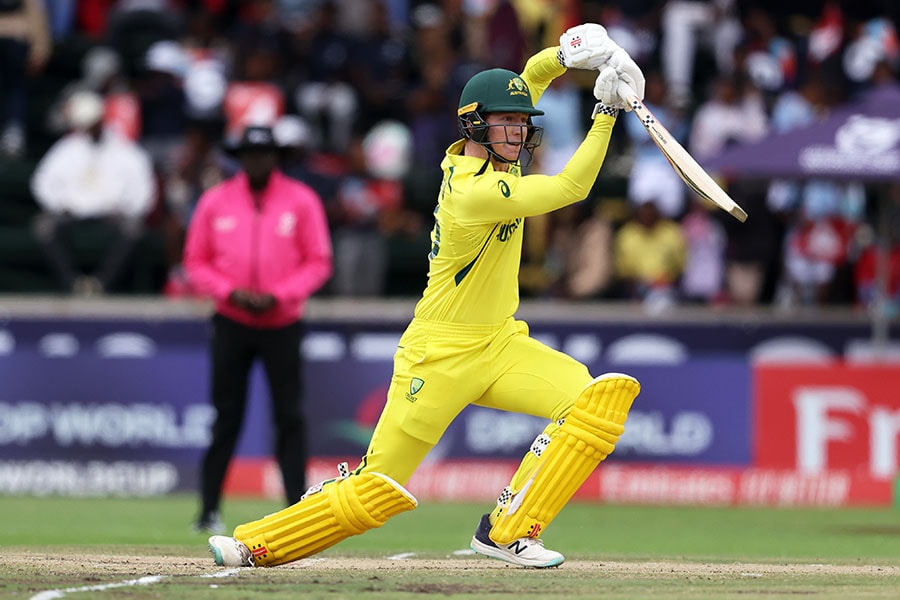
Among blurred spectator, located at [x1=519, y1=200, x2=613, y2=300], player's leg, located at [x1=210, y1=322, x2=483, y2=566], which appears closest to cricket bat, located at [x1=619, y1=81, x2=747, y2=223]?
player's leg, located at [x1=210, y1=322, x2=483, y2=566]

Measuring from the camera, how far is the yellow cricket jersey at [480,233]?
24.2 ft

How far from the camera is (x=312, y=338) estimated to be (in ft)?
51.0

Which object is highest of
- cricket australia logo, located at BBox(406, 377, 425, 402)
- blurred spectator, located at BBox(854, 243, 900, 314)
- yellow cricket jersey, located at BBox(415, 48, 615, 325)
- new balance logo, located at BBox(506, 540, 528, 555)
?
yellow cricket jersey, located at BBox(415, 48, 615, 325)

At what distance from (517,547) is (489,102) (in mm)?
2031

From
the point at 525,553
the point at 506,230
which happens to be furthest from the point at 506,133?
the point at 525,553

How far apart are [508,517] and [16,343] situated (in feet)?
29.1

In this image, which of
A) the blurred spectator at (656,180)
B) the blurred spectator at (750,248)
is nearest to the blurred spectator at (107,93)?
the blurred spectator at (656,180)

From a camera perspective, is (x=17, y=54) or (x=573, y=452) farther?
(x=17, y=54)

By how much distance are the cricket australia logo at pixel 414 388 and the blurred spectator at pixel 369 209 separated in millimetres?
8818

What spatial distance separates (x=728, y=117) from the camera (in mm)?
17375

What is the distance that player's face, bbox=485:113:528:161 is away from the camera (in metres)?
7.70

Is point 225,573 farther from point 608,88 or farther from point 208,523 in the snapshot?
point 208,523

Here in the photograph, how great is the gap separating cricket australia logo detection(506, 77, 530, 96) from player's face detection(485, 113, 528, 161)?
0.32 feet

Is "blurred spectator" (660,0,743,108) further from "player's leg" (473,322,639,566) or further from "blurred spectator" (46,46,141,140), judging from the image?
"player's leg" (473,322,639,566)
